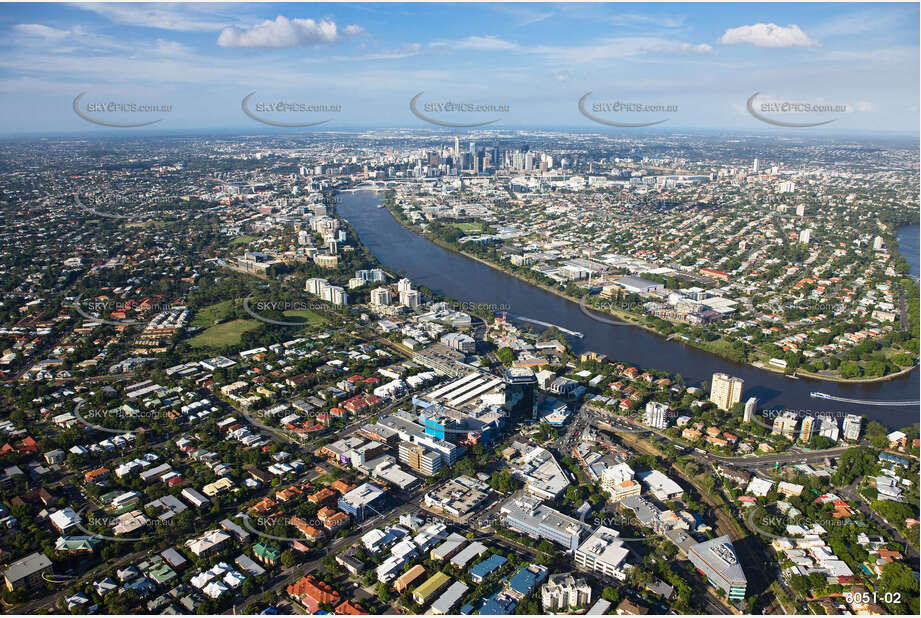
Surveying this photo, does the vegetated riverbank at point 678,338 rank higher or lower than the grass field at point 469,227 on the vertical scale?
lower

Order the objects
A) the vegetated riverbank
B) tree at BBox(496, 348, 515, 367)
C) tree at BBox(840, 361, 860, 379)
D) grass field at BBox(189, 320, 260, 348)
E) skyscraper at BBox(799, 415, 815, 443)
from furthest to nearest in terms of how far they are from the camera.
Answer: grass field at BBox(189, 320, 260, 348) → tree at BBox(496, 348, 515, 367) → the vegetated riverbank → tree at BBox(840, 361, 860, 379) → skyscraper at BBox(799, 415, 815, 443)

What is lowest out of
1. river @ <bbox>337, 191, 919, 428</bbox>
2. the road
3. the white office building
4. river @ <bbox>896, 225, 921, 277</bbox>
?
the road

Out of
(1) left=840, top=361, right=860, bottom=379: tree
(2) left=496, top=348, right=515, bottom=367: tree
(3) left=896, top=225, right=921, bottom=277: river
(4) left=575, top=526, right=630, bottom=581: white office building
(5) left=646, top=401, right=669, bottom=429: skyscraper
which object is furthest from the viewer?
(3) left=896, top=225, right=921, bottom=277: river

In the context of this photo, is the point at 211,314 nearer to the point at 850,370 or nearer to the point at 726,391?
the point at 726,391

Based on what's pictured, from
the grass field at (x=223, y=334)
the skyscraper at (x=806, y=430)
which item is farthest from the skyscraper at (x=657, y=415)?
the grass field at (x=223, y=334)

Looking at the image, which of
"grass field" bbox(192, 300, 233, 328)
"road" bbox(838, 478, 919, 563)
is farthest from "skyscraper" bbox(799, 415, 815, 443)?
"grass field" bbox(192, 300, 233, 328)

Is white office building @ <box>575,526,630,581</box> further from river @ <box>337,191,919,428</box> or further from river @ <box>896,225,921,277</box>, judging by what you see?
river @ <box>896,225,921,277</box>

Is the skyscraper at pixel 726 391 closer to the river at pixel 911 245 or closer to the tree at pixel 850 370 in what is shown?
the tree at pixel 850 370
